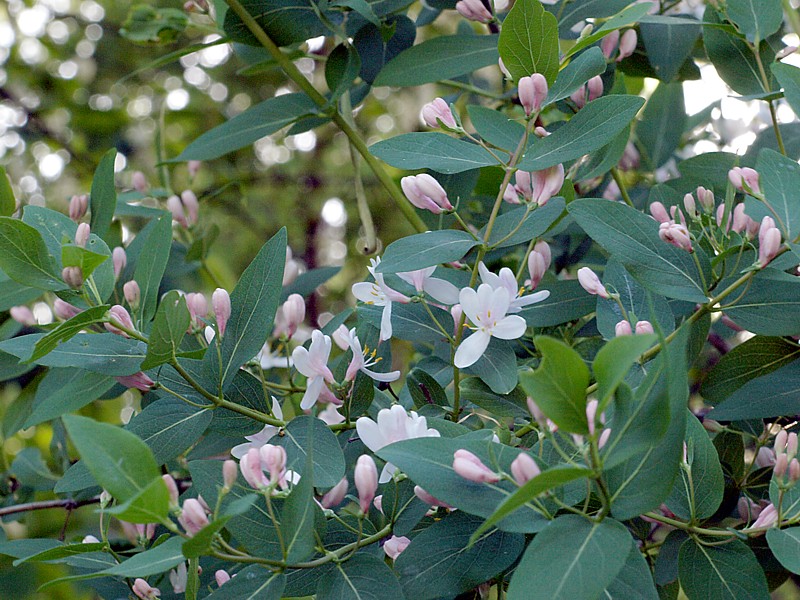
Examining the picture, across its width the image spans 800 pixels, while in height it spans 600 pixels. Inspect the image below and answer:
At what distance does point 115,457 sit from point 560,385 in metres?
0.28

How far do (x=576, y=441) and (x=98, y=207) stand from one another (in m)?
0.61

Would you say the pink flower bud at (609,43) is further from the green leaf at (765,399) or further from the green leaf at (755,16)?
the green leaf at (765,399)

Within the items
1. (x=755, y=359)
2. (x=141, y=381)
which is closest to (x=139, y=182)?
(x=141, y=381)

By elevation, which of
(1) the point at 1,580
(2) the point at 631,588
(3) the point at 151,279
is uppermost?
(3) the point at 151,279

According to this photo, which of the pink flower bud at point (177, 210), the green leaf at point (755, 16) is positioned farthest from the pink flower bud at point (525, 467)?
the pink flower bud at point (177, 210)

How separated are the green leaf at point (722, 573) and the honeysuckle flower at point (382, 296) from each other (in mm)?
306

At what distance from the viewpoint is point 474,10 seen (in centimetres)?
91

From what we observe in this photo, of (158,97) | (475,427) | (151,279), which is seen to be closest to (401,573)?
(475,427)

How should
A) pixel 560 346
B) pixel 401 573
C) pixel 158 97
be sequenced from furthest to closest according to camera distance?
1. pixel 158 97
2. pixel 401 573
3. pixel 560 346

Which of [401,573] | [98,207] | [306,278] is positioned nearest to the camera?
[401,573]

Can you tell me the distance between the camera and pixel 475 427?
73 centimetres

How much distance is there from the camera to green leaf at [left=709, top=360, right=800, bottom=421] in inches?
27.9

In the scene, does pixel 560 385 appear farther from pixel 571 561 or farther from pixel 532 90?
pixel 532 90

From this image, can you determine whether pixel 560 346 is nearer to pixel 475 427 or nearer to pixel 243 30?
pixel 475 427
